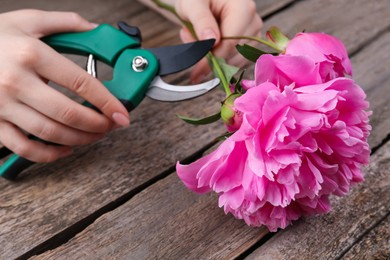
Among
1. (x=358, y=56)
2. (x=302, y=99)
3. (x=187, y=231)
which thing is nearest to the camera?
(x=302, y=99)

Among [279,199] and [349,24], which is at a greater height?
[279,199]

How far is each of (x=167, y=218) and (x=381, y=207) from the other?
0.25 metres

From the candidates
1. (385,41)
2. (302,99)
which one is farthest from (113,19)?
(302,99)

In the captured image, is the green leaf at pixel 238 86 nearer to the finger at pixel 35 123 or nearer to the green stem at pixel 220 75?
the green stem at pixel 220 75

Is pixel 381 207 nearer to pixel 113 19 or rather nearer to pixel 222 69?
pixel 222 69

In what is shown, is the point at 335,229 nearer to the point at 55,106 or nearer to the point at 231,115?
the point at 231,115

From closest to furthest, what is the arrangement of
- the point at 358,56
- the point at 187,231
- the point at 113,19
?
the point at 187,231
the point at 358,56
the point at 113,19

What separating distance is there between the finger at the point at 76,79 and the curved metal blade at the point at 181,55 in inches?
3.1

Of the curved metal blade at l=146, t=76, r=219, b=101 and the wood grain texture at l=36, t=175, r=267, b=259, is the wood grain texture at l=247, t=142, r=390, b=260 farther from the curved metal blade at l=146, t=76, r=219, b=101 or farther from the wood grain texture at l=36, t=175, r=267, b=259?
the curved metal blade at l=146, t=76, r=219, b=101

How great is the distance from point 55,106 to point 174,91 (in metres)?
0.15

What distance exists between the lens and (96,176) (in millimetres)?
679

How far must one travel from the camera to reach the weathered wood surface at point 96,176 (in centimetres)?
61

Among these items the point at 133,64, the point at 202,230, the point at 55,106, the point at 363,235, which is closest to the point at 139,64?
the point at 133,64

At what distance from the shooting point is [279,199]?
18.8 inches
